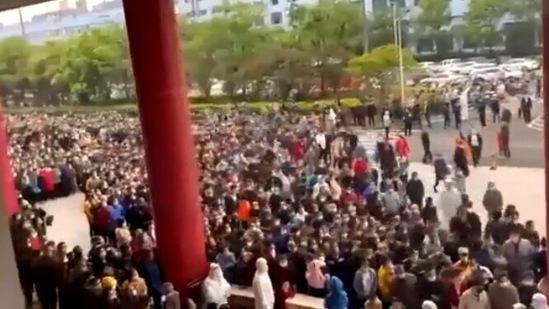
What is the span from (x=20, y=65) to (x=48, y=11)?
23cm

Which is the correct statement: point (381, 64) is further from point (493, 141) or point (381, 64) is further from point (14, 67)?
point (14, 67)

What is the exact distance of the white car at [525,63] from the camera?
1724 millimetres

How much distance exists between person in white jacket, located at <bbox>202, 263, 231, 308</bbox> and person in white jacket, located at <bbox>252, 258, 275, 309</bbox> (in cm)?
11

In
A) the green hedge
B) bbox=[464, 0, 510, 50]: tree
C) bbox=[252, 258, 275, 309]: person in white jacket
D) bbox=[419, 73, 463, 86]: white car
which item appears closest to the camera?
bbox=[464, 0, 510, 50]: tree

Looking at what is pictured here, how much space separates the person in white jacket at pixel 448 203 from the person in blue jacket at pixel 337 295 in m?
0.32

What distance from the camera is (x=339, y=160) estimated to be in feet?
6.78

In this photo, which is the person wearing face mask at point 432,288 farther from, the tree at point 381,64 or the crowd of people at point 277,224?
the tree at point 381,64

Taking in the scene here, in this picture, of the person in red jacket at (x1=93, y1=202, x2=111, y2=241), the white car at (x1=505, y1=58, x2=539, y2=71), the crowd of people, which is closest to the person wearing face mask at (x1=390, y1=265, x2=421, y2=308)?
the crowd of people

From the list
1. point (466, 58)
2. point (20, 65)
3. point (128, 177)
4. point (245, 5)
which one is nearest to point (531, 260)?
point (466, 58)

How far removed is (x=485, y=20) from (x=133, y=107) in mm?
1060

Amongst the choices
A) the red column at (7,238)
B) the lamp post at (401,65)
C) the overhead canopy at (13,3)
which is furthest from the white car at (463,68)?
the red column at (7,238)

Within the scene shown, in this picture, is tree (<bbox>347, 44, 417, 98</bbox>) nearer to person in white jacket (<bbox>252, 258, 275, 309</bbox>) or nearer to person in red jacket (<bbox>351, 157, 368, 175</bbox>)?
person in red jacket (<bbox>351, 157, 368, 175</bbox>)

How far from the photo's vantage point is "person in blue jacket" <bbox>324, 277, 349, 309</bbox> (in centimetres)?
207

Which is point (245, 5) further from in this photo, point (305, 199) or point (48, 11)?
point (48, 11)
